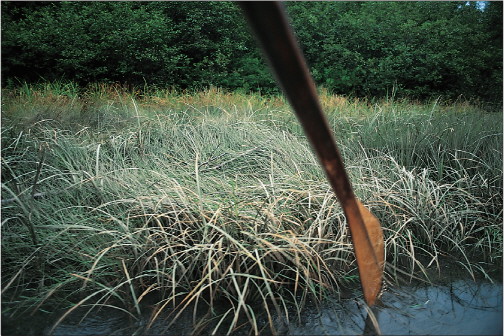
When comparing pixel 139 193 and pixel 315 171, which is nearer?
pixel 139 193

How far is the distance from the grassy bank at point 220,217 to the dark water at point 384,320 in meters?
0.09

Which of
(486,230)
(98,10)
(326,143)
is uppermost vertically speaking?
(98,10)

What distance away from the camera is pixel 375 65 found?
987 cm

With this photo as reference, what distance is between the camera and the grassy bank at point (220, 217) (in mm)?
1952

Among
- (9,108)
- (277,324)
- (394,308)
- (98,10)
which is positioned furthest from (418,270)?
(98,10)

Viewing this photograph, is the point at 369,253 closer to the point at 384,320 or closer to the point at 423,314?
the point at 384,320

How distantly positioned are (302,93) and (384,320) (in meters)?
1.27

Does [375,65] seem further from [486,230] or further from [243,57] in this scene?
[486,230]

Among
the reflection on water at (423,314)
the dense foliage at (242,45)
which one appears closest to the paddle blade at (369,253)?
the reflection on water at (423,314)

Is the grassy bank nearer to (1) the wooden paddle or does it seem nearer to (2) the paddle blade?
(2) the paddle blade

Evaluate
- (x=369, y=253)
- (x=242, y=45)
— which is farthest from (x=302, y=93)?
(x=242, y=45)

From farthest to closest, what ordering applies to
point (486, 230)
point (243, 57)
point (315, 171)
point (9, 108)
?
1. point (243, 57)
2. point (9, 108)
3. point (315, 171)
4. point (486, 230)

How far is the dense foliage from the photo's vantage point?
8.20 meters

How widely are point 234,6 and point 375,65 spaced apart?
3.40 metres
